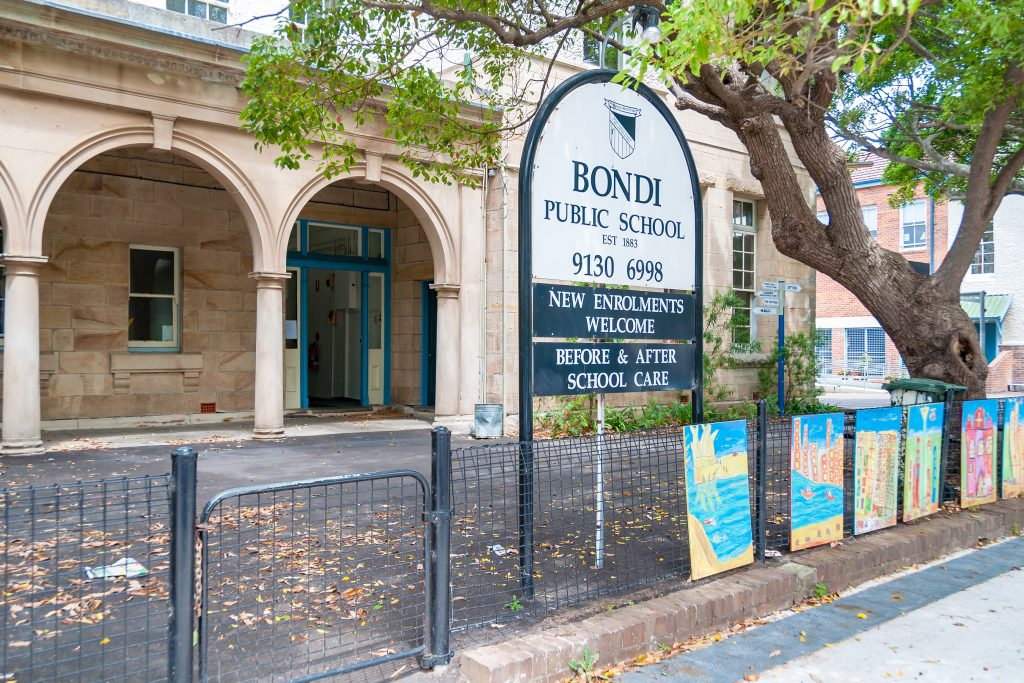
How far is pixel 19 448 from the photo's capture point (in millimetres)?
9156

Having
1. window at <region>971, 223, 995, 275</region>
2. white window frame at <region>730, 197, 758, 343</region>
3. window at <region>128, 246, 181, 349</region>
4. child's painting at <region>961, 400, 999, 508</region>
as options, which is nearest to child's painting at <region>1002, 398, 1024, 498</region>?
child's painting at <region>961, 400, 999, 508</region>

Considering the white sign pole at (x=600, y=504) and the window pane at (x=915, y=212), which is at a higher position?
the window pane at (x=915, y=212)

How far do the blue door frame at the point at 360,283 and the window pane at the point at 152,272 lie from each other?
6.75 ft

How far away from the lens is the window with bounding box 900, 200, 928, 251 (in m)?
31.3

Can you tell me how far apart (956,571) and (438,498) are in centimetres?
463

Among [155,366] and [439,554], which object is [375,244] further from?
[439,554]

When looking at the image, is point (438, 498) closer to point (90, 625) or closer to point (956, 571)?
point (90, 625)

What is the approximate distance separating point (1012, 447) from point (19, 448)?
429 inches

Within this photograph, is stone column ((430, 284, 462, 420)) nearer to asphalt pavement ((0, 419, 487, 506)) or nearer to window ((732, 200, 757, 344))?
asphalt pavement ((0, 419, 487, 506))

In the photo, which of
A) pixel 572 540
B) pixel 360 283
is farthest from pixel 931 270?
pixel 572 540

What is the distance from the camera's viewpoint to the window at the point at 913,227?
31344 millimetres

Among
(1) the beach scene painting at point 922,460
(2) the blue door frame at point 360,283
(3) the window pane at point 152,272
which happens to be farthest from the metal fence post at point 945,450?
(3) the window pane at point 152,272

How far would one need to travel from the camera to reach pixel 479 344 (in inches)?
500

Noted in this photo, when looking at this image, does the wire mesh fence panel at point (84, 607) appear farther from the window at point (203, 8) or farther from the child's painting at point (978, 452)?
the window at point (203, 8)
